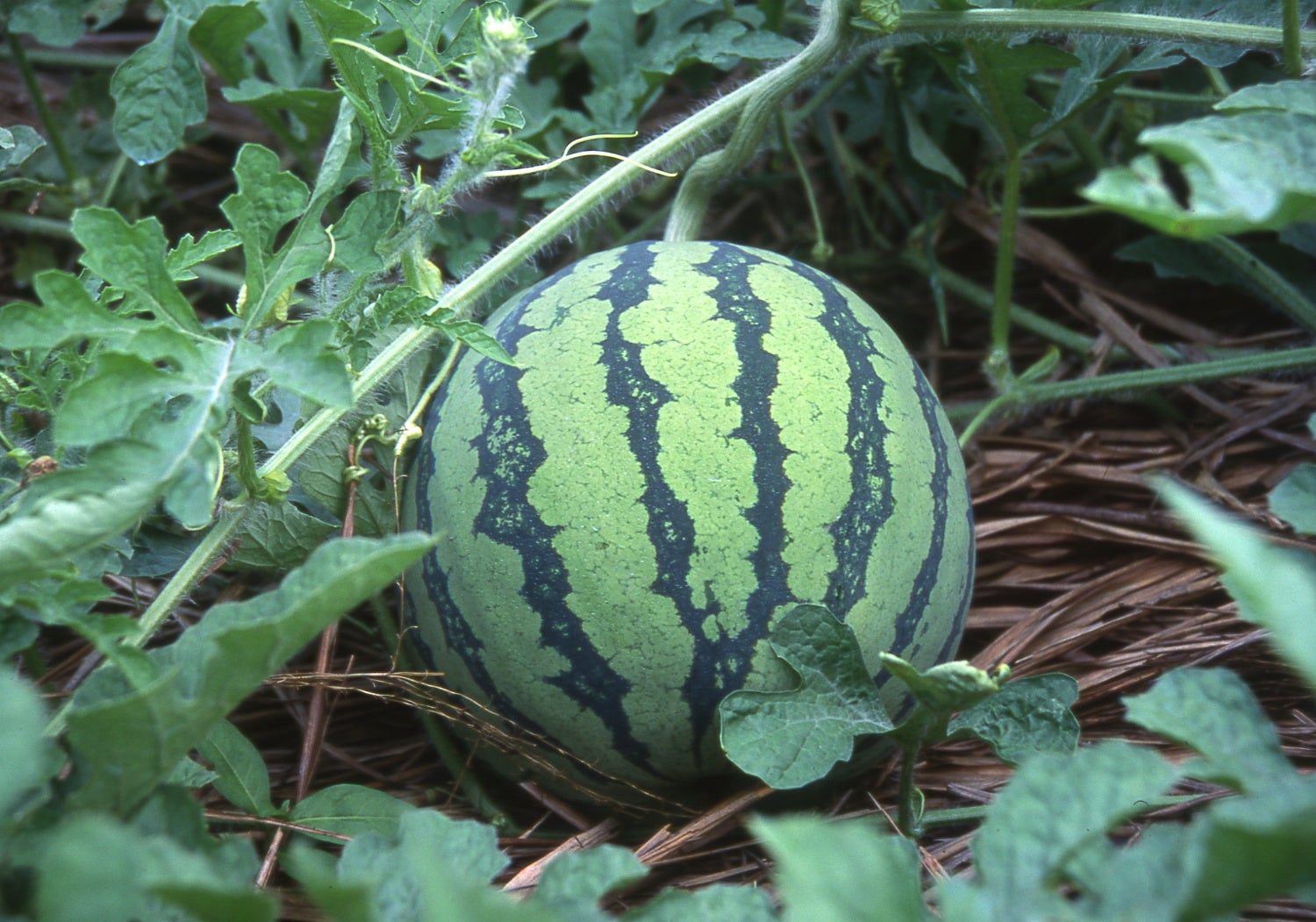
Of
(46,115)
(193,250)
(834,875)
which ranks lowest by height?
(834,875)

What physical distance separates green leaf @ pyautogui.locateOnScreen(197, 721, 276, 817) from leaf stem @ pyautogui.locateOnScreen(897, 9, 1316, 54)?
151 centimetres

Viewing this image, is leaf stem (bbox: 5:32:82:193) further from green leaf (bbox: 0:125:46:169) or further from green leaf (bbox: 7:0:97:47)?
green leaf (bbox: 0:125:46:169)

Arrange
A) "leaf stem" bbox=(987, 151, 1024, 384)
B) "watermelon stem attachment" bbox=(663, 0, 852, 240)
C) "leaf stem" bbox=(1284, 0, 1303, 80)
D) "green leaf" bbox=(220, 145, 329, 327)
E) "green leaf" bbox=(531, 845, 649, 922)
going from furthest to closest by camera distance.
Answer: "leaf stem" bbox=(987, 151, 1024, 384) < "watermelon stem attachment" bbox=(663, 0, 852, 240) < "leaf stem" bbox=(1284, 0, 1303, 80) < "green leaf" bbox=(220, 145, 329, 327) < "green leaf" bbox=(531, 845, 649, 922)

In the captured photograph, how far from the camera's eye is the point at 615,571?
4.66 feet

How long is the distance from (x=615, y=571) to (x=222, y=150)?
212 centimetres

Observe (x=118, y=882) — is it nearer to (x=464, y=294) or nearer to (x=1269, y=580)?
(x=1269, y=580)

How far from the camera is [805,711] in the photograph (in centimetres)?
139

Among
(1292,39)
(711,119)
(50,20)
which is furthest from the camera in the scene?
(50,20)

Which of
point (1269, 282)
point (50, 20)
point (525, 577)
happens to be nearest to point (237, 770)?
point (525, 577)

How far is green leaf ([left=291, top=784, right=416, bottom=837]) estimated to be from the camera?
4.75 feet

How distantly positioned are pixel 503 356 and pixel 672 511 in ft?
0.96

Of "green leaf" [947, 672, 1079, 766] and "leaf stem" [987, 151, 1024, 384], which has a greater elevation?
"leaf stem" [987, 151, 1024, 384]

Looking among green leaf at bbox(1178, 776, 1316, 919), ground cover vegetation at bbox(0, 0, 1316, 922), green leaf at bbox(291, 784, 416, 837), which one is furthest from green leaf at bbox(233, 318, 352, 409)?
green leaf at bbox(1178, 776, 1316, 919)

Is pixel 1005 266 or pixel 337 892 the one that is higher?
pixel 337 892
